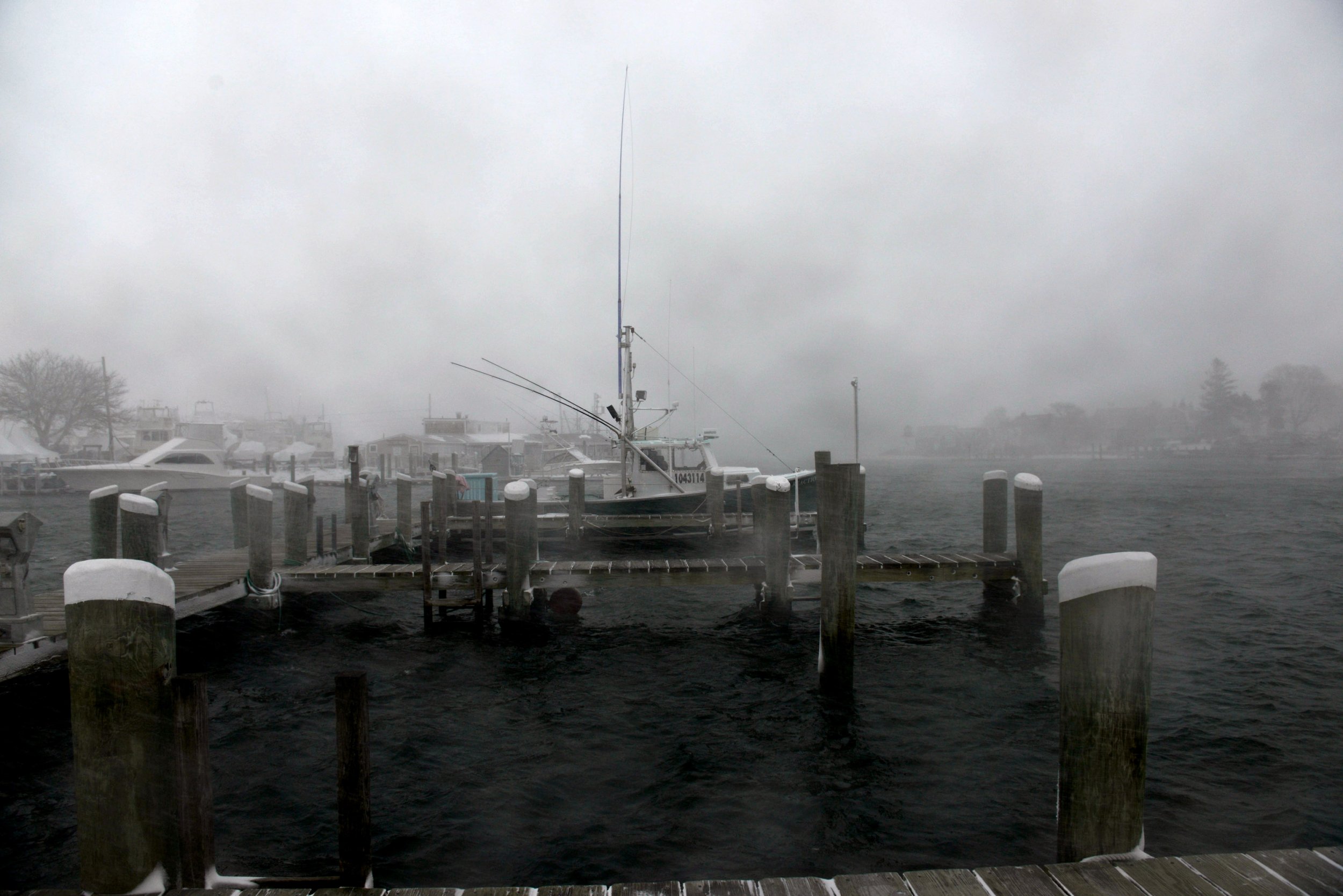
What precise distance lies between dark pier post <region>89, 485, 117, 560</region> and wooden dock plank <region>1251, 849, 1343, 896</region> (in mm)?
12094

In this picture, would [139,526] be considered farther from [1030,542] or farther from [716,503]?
[716,503]

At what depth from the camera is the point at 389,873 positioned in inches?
216

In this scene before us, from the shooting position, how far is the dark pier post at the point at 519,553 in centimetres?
1143

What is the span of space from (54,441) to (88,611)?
273ft

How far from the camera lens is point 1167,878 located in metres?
3.13

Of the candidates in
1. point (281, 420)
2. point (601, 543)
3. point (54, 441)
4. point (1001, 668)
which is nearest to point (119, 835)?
point (1001, 668)

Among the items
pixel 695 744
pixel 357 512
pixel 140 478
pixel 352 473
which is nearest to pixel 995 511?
pixel 695 744

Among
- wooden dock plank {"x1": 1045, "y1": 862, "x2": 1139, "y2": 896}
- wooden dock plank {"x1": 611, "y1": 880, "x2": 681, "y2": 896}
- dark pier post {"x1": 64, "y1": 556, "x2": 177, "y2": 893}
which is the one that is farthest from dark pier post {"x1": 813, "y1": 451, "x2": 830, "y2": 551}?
dark pier post {"x1": 64, "y1": 556, "x2": 177, "y2": 893}

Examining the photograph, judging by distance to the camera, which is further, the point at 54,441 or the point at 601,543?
the point at 54,441

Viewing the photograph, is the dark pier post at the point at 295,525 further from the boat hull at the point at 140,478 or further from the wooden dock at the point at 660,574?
the boat hull at the point at 140,478

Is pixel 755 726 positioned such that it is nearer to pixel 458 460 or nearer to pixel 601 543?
pixel 601 543

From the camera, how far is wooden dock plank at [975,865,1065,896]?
307cm

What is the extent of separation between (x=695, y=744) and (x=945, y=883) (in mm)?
4908

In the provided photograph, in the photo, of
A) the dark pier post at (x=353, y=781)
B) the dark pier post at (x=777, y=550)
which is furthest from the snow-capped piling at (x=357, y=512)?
the dark pier post at (x=353, y=781)
